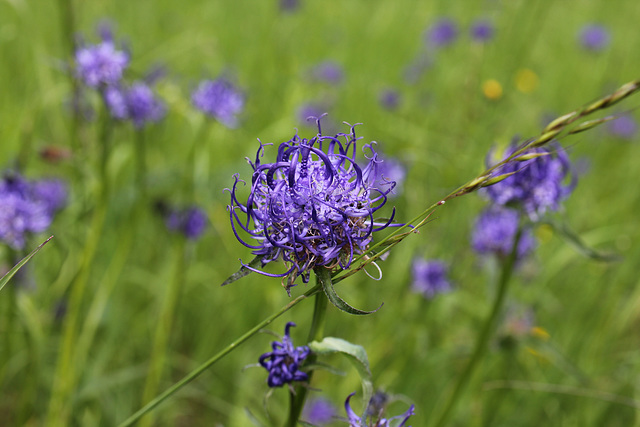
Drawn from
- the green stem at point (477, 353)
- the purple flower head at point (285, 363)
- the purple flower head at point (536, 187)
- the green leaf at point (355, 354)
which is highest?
the purple flower head at point (536, 187)

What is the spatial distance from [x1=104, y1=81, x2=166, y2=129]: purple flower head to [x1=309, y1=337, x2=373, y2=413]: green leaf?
1.46 meters

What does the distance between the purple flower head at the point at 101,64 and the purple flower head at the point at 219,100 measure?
0.29m

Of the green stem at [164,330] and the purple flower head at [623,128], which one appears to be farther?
the purple flower head at [623,128]

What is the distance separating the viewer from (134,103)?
7.04 ft

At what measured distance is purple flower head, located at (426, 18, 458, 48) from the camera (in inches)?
196

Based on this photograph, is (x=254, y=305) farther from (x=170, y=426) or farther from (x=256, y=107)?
(x=256, y=107)

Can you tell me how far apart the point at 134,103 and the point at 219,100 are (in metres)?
0.31

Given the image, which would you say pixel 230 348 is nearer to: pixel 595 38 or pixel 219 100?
pixel 219 100

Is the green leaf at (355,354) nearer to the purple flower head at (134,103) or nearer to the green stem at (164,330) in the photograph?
the green stem at (164,330)

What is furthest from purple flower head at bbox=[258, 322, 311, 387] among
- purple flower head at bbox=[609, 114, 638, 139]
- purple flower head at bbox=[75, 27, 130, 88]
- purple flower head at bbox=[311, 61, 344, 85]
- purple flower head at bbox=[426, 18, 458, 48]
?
purple flower head at bbox=[609, 114, 638, 139]

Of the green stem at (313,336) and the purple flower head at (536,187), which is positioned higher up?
the purple flower head at (536,187)

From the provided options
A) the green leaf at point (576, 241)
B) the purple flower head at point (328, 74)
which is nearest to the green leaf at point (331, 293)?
the green leaf at point (576, 241)

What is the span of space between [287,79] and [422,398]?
8.92 ft

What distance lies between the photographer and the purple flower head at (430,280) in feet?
7.03
